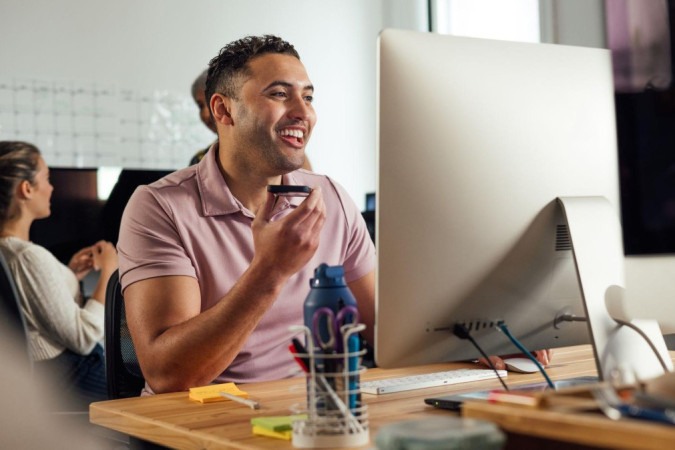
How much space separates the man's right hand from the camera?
1.48 metres

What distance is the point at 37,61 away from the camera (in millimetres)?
4770

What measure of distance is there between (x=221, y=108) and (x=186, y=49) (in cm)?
334

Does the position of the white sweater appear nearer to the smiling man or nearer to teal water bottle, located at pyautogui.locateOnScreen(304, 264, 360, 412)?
the smiling man

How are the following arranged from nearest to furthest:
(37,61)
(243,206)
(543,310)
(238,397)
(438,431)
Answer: (438,431), (543,310), (238,397), (243,206), (37,61)

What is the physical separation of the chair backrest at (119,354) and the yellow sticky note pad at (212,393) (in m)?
0.41

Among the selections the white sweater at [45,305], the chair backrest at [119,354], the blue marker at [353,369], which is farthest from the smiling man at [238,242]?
the white sweater at [45,305]

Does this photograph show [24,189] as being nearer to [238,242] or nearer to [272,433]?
[238,242]

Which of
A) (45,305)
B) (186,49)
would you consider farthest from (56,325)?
(186,49)

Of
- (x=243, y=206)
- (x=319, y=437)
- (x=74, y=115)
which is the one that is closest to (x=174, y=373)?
(x=243, y=206)

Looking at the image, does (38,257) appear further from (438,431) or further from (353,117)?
(353,117)

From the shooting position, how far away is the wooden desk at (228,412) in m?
1.09

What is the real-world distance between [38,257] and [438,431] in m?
2.38

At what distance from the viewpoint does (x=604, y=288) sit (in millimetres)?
1150

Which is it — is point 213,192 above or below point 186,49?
below
